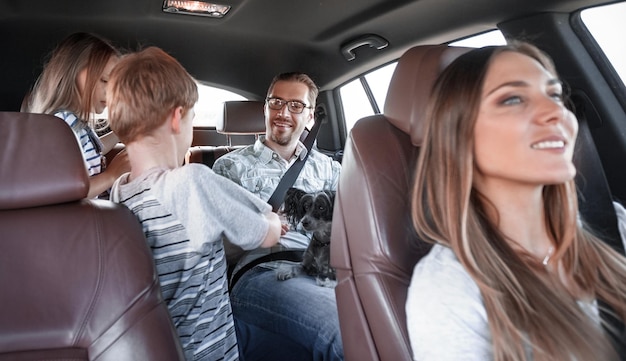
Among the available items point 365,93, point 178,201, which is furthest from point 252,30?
point 178,201

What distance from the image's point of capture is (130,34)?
3.68 m

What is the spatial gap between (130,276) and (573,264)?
116cm

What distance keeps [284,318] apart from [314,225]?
51 cm

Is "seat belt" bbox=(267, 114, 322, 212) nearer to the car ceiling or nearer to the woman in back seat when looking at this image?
the woman in back seat

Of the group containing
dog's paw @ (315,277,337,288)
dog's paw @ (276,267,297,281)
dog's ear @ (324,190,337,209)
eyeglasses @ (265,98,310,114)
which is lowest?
dog's paw @ (315,277,337,288)

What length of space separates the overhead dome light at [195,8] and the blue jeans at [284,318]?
1794mm

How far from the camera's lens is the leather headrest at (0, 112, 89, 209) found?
140cm

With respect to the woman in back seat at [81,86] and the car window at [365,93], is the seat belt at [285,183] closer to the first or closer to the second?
the woman in back seat at [81,86]

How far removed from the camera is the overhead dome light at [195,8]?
3398 mm

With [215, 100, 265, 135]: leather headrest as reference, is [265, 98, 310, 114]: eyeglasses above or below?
above

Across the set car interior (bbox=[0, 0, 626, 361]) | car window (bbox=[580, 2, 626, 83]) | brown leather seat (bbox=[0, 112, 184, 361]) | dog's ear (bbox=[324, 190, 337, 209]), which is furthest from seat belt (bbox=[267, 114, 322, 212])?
car window (bbox=[580, 2, 626, 83])

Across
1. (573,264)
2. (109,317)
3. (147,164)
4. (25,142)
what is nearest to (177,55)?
(147,164)

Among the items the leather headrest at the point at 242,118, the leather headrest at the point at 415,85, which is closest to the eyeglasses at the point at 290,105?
the leather headrest at the point at 242,118

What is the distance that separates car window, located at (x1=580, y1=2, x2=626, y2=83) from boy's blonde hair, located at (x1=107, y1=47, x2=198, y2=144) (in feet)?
5.83
